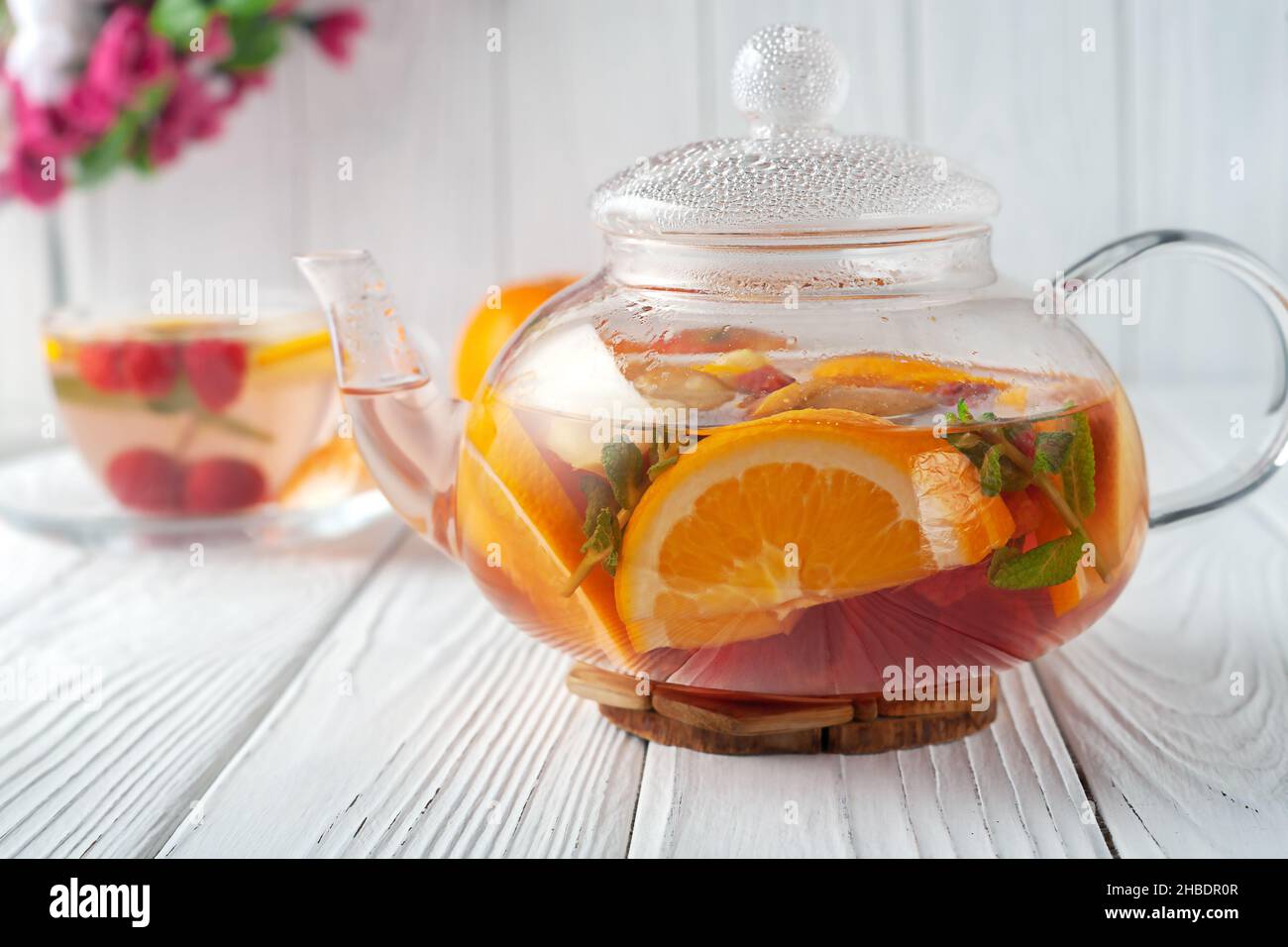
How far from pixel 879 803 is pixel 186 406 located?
2.36 feet

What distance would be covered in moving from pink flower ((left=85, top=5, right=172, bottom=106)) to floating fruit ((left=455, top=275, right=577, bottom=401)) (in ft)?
1.46

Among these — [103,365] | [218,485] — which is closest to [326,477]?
[218,485]

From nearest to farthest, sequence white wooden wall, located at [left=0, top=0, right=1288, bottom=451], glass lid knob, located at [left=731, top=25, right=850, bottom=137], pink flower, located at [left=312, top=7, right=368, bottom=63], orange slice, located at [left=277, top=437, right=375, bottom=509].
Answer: glass lid knob, located at [left=731, top=25, right=850, bottom=137] < orange slice, located at [left=277, top=437, right=375, bottom=509] < pink flower, located at [left=312, top=7, right=368, bottom=63] < white wooden wall, located at [left=0, top=0, right=1288, bottom=451]

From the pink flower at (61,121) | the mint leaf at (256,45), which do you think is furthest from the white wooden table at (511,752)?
the mint leaf at (256,45)

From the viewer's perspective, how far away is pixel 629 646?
657 millimetres

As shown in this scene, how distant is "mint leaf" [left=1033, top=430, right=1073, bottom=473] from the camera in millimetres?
626

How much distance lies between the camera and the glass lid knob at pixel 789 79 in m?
0.71

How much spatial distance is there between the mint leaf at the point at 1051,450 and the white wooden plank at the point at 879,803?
0.16 meters

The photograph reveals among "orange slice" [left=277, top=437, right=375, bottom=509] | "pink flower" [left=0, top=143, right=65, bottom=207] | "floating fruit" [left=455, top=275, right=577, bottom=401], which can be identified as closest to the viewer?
"floating fruit" [left=455, top=275, right=577, bottom=401]

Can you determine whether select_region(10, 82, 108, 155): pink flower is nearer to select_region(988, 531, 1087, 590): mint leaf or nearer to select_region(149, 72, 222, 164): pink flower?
select_region(149, 72, 222, 164): pink flower

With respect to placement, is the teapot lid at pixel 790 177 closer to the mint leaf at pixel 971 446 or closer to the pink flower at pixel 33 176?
the mint leaf at pixel 971 446

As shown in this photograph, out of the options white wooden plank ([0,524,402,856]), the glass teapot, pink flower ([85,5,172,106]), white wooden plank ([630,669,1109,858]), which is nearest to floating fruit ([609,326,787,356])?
the glass teapot
